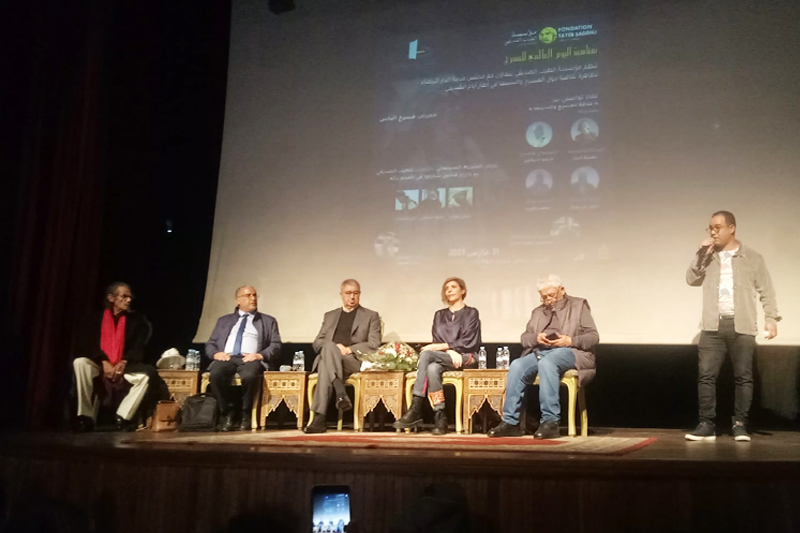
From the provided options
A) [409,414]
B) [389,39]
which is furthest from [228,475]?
[389,39]

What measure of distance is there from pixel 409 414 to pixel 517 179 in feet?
6.15

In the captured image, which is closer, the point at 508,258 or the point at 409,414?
the point at 409,414

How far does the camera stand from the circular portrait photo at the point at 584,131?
15.9 feet

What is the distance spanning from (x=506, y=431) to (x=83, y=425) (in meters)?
2.69

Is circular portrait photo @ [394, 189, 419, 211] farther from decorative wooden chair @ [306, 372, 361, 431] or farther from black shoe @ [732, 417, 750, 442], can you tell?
black shoe @ [732, 417, 750, 442]

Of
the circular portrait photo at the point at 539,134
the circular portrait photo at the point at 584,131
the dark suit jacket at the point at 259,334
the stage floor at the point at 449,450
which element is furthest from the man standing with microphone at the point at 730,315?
the dark suit jacket at the point at 259,334

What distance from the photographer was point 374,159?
5406 mm

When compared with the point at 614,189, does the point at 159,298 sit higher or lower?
lower

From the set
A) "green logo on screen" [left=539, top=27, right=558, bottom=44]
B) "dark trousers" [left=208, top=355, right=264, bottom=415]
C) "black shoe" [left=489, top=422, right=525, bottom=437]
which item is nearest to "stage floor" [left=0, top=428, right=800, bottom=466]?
"black shoe" [left=489, top=422, right=525, bottom=437]

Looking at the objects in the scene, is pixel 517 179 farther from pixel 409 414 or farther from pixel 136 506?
pixel 136 506

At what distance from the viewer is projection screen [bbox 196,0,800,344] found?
15.0ft

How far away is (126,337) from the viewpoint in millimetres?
4781

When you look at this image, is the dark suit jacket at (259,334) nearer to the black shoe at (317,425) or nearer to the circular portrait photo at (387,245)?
the black shoe at (317,425)

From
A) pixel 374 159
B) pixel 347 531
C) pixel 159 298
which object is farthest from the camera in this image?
pixel 159 298
